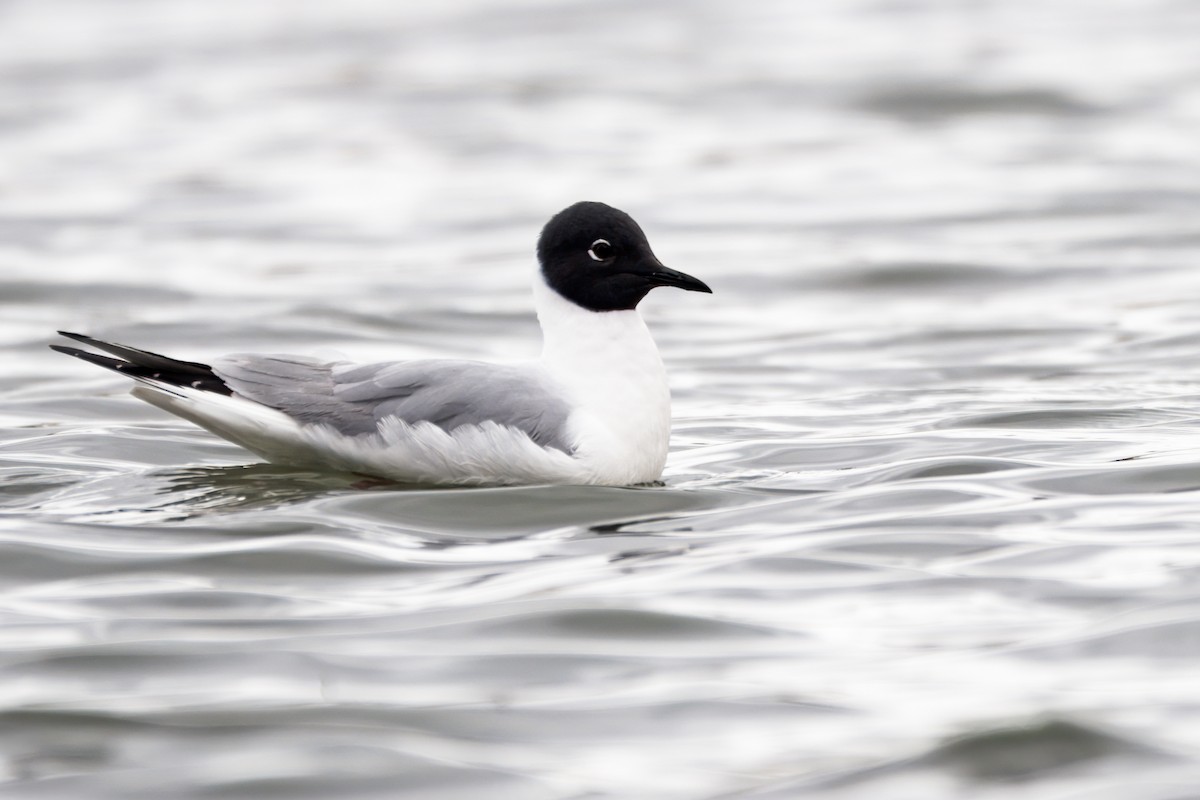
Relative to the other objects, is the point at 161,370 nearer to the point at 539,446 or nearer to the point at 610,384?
the point at 539,446

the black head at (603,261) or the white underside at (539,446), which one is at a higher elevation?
the black head at (603,261)

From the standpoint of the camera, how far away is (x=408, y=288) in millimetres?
13531

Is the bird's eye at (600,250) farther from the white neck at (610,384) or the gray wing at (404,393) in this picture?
the gray wing at (404,393)

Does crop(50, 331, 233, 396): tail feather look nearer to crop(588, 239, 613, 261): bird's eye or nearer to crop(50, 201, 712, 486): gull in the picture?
crop(50, 201, 712, 486): gull

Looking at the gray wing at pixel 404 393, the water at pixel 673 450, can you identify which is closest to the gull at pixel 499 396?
the gray wing at pixel 404 393

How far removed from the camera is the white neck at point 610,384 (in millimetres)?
7340

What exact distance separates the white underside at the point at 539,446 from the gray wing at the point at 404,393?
0.15ft

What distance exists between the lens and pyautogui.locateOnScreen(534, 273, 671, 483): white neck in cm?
734

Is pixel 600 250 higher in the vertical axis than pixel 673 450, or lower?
higher

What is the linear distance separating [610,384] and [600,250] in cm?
58

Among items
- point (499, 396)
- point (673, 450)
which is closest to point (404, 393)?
point (499, 396)

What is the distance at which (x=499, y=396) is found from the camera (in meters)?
7.31

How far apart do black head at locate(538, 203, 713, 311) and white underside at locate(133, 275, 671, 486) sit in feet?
0.24

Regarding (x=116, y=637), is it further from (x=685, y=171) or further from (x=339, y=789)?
(x=685, y=171)
